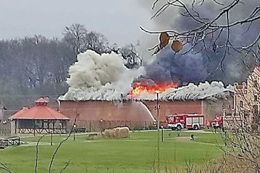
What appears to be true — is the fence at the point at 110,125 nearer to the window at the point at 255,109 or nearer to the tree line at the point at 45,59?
the tree line at the point at 45,59

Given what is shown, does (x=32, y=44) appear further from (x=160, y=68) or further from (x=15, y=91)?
(x=160, y=68)

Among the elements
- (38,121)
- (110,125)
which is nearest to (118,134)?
(38,121)

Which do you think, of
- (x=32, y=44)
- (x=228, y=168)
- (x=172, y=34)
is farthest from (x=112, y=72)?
(x=172, y=34)

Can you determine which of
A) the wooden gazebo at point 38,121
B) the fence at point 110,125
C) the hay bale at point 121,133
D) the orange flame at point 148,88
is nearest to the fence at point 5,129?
the wooden gazebo at point 38,121

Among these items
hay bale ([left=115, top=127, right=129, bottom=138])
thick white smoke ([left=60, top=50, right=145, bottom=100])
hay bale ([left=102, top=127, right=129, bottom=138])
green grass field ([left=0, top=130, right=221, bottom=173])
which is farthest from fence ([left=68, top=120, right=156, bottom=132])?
green grass field ([left=0, top=130, right=221, bottom=173])

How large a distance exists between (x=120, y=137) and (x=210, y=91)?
16.3 m

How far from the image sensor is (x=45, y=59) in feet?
202

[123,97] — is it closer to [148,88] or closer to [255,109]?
[148,88]

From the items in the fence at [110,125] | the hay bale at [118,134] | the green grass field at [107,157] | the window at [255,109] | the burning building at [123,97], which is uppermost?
the burning building at [123,97]

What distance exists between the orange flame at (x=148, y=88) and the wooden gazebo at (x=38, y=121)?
A: 834 centimetres

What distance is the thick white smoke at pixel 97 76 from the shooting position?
52.0 m

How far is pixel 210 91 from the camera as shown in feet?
161

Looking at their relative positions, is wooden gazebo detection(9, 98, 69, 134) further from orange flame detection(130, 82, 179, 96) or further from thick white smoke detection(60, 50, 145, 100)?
orange flame detection(130, 82, 179, 96)

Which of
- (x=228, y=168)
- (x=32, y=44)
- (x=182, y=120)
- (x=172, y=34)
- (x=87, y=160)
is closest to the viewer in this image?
(x=172, y=34)
